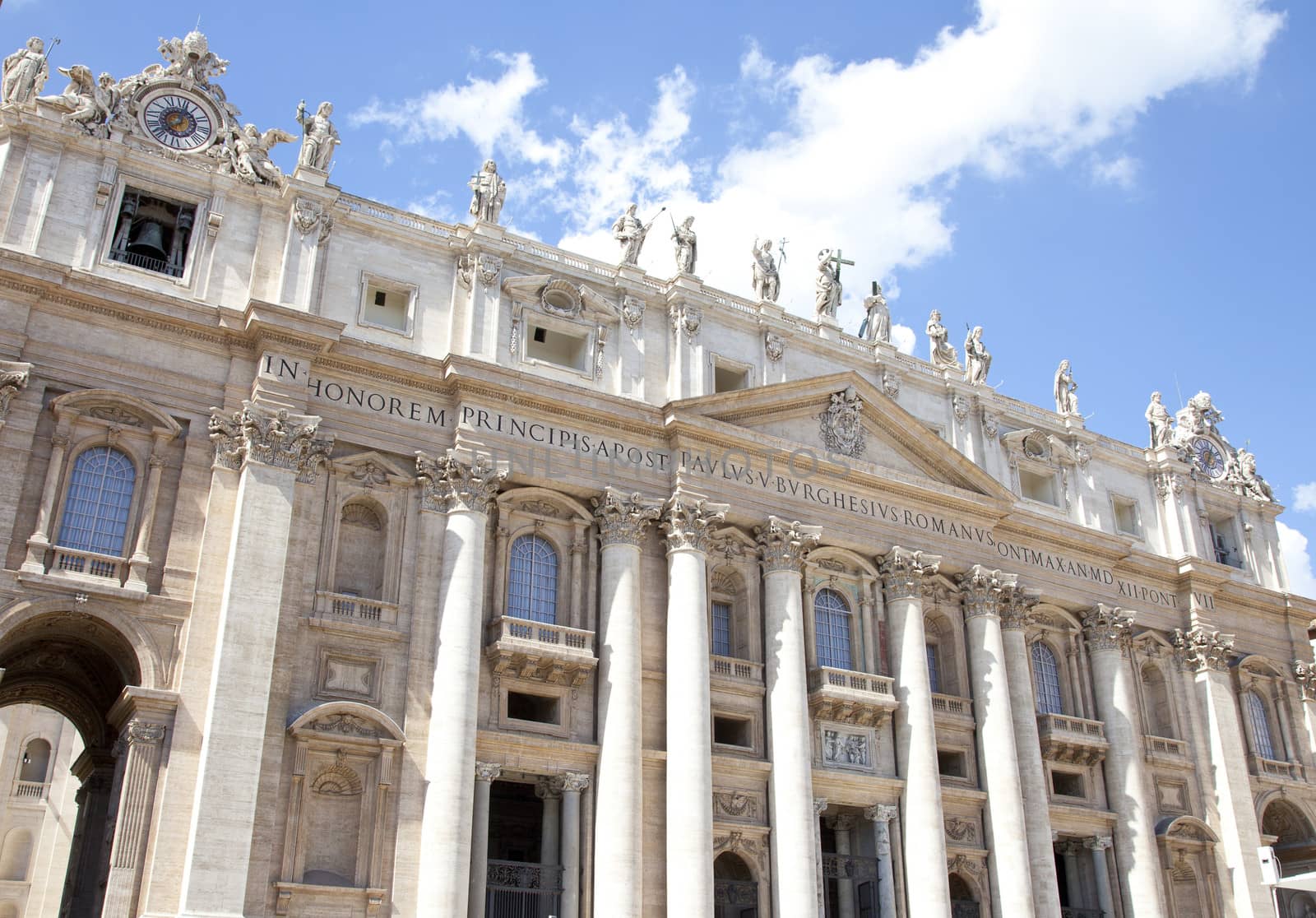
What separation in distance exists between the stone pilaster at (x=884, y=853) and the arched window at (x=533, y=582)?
9952 mm

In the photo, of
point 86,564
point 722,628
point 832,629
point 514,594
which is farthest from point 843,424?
point 86,564

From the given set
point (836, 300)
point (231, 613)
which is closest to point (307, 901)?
point (231, 613)

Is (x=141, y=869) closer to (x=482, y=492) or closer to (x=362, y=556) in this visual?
(x=362, y=556)

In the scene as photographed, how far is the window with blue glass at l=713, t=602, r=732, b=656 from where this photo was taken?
112ft

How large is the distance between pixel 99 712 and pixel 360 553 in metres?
8.16

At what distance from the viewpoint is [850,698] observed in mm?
33406

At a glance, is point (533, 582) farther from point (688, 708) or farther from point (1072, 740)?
point (1072, 740)

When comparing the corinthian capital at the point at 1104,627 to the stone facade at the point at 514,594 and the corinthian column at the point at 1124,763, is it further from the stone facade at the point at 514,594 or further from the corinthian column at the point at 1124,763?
the stone facade at the point at 514,594

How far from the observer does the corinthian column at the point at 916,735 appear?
32750mm

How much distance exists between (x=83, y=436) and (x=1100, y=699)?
29.7 m

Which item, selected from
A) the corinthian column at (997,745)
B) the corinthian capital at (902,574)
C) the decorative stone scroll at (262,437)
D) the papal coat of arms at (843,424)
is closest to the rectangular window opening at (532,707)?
the decorative stone scroll at (262,437)

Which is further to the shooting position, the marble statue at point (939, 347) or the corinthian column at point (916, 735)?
the marble statue at point (939, 347)

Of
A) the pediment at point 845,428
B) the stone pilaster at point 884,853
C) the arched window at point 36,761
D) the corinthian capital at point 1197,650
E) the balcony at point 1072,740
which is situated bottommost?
the stone pilaster at point 884,853

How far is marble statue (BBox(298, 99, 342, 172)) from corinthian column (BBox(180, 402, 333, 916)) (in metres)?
7.29
